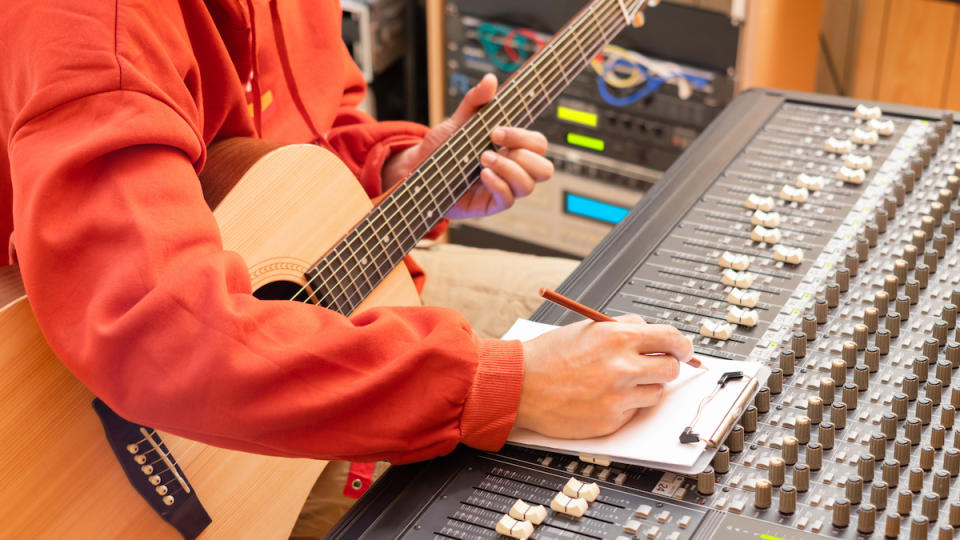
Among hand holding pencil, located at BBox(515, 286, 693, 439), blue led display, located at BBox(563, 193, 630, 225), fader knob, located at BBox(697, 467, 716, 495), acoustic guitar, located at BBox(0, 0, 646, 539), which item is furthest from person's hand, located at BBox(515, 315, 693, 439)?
blue led display, located at BBox(563, 193, 630, 225)

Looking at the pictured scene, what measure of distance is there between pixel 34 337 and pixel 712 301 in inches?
27.4

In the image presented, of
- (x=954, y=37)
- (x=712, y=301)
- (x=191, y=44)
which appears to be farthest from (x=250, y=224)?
(x=954, y=37)

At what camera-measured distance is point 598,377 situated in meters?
1.04

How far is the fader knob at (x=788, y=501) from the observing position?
35.5 inches

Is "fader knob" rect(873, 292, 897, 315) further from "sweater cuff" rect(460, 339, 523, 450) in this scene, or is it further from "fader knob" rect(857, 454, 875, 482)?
"sweater cuff" rect(460, 339, 523, 450)

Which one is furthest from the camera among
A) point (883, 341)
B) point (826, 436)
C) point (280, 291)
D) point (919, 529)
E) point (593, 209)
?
point (593, 209)

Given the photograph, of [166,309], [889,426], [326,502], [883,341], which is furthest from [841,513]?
[326,502]

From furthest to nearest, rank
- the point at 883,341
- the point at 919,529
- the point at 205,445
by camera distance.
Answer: the point at 205,445 < the point at 883,341 < the point at 919,529

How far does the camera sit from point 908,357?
1.06 m

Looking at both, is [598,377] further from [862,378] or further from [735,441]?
[862,378]

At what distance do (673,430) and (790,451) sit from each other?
11 centimetres

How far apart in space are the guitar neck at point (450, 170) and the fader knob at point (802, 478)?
1.88 feet

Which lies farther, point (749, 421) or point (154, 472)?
point (154, 472)

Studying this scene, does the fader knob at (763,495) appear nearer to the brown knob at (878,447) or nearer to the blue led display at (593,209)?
the brown knob at (878,447)
